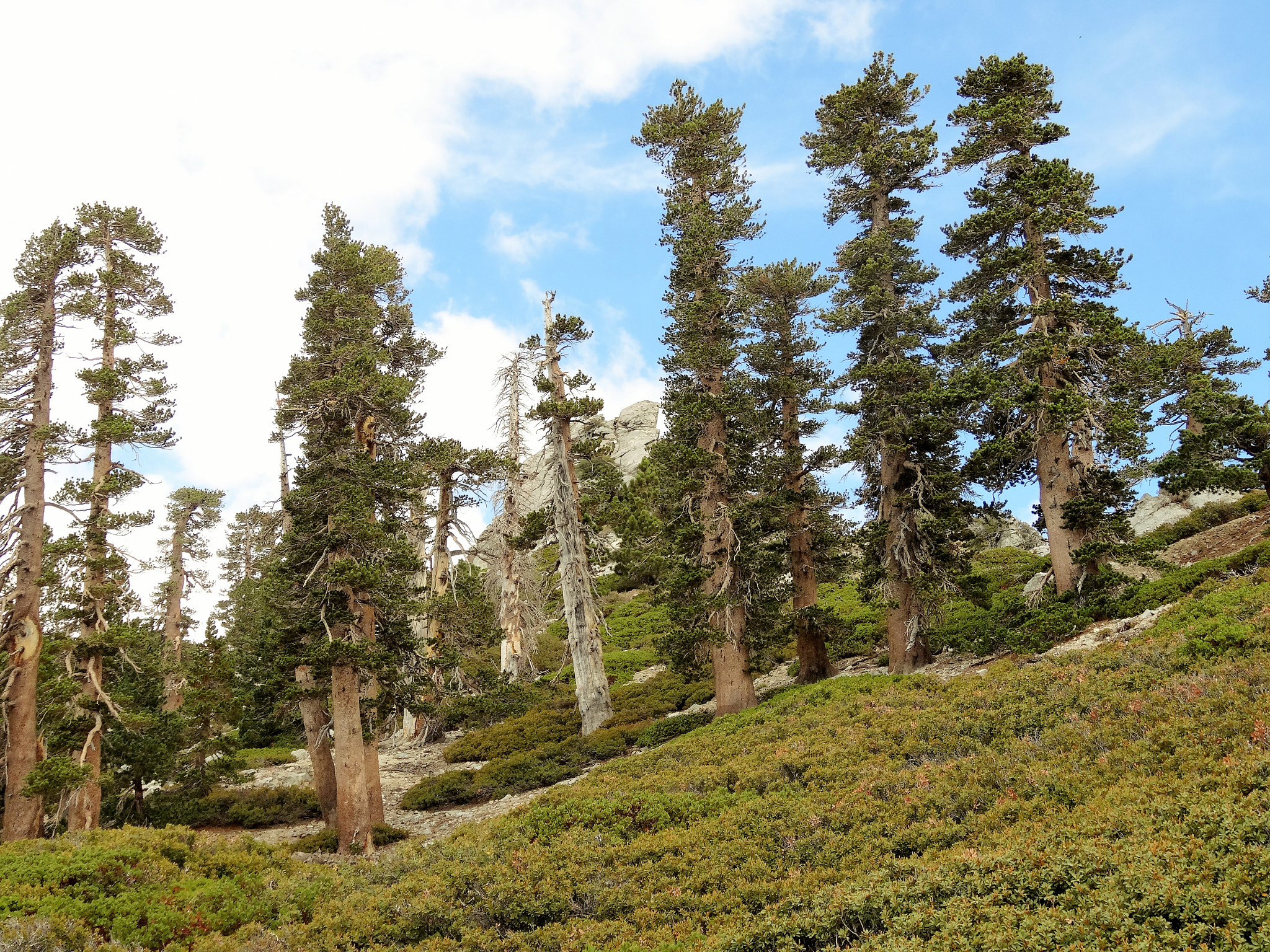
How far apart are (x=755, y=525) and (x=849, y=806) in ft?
39.2

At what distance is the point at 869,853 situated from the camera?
7.61 meters

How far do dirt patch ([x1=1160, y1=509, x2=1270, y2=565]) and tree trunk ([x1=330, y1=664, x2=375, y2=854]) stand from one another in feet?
67.6

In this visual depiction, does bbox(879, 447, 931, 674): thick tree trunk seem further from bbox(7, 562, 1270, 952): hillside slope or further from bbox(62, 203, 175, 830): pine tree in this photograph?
bbox(62, 203, 175, 830): pine tree

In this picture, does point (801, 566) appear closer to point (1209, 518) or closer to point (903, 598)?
point (903, 598)

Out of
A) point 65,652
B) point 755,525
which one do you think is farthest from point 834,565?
point 65,652

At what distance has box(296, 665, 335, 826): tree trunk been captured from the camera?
693 inches

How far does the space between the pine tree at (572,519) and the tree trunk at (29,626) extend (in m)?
12.1

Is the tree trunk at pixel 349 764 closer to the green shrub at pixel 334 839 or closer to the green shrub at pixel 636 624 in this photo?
the green shrub at pixel 334 839

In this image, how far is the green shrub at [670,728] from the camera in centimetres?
1881

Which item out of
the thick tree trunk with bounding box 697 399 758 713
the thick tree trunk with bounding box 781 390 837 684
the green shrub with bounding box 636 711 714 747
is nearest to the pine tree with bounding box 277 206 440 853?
the green shrub with bounding box 636 711 714 747

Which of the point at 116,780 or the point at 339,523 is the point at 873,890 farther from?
the point at 116,780

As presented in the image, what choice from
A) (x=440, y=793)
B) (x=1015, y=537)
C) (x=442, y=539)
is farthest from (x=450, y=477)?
(x=1015, y=537)

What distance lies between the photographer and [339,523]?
52.0 ft

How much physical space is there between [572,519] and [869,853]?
54.6 ft
